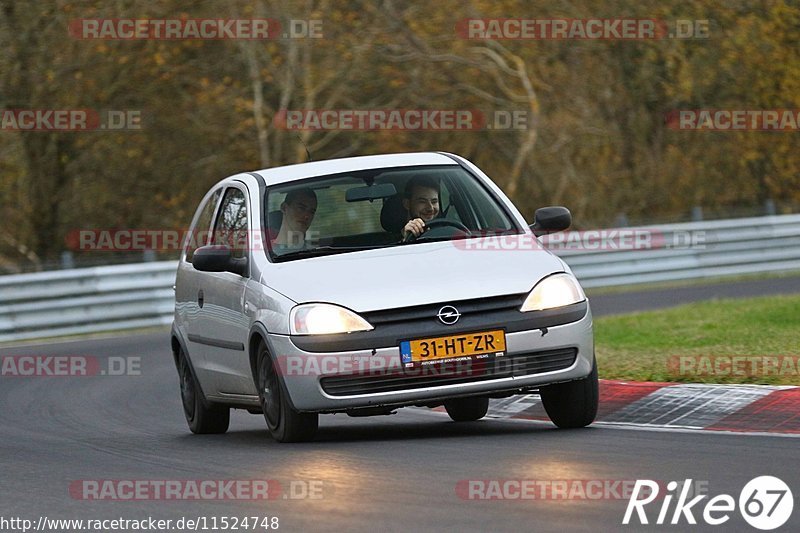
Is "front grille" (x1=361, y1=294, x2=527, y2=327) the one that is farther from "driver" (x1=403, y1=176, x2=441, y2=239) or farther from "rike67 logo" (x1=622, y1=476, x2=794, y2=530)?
"rike67 logo" (x1=622, y1=476, x2=794, y2=530)

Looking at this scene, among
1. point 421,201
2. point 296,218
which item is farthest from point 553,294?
point 296,218

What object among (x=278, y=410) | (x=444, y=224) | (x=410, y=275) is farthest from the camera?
(x=444, y=224)

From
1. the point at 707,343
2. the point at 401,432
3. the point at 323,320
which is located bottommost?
the point at 707,343

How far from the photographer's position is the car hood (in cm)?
944

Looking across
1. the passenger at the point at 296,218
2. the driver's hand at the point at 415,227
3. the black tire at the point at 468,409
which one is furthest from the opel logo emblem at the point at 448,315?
the black tire at the point at 468,409

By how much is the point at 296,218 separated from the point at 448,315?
1624mm

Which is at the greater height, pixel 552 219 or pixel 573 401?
pixel 552 219

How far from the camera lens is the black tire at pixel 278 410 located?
9727 mm

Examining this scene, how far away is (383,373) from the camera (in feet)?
30.8

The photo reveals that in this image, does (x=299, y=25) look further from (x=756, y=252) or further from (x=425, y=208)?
(x=425, y=208)

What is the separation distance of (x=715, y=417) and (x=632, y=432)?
0.71m

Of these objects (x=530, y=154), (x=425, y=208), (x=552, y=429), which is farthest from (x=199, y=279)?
(x=530, y=154)

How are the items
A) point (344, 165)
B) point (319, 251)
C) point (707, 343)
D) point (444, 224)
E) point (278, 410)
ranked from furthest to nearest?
point (707, 343)
point (344, 165)
point (444, 224)
point (319, 251)
point (278, 410)

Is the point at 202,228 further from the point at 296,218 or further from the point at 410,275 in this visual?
the point at 410,275
